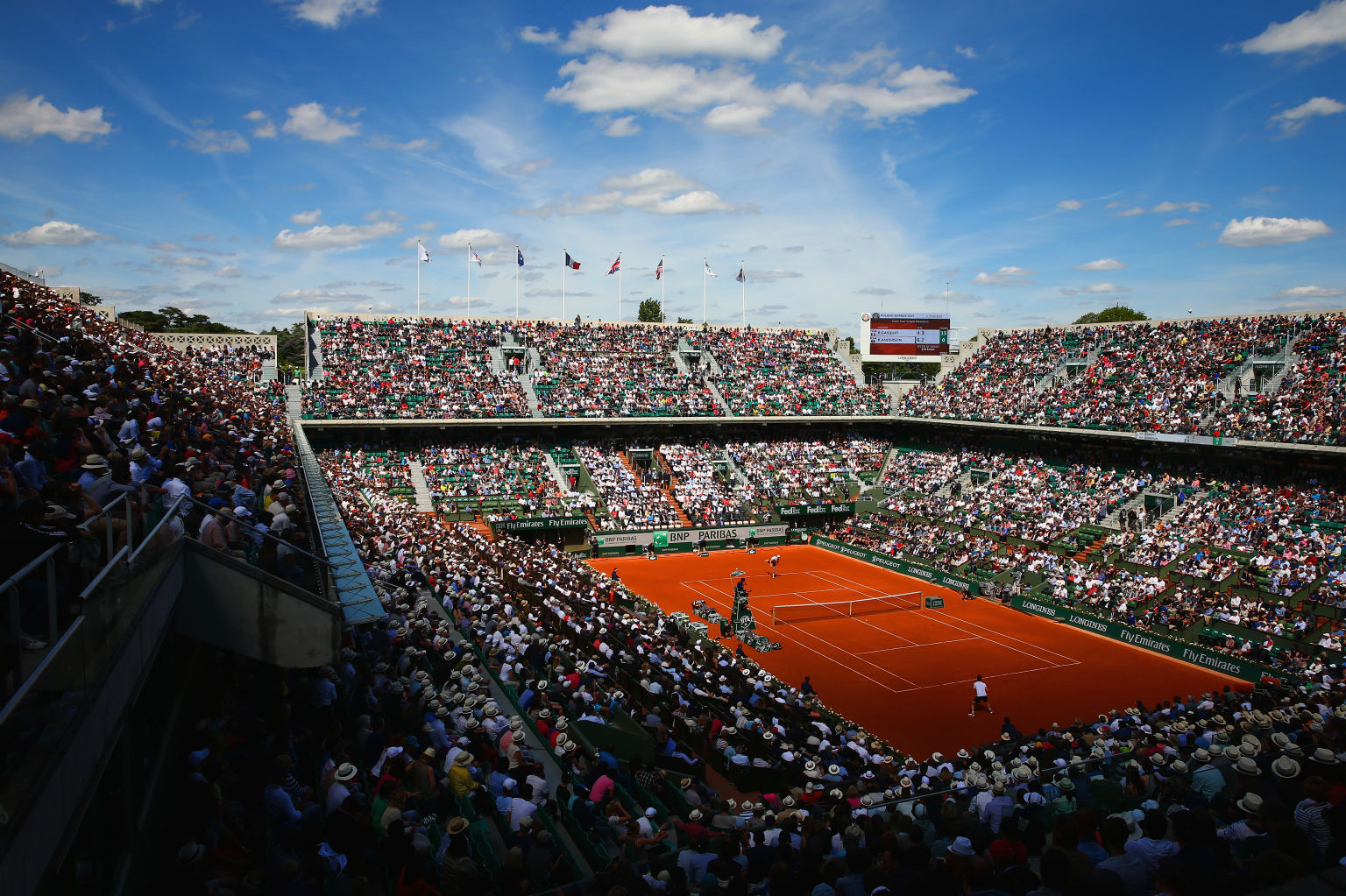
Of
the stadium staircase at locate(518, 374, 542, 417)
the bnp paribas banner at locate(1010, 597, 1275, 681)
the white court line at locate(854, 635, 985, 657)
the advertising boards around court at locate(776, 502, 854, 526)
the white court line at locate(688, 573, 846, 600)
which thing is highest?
the stadium staircase at locate(518, 374, 542, 417)

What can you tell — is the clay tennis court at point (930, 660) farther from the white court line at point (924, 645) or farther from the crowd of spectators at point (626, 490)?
the crowd of spectators at point (626, 490)

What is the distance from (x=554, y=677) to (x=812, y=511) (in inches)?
1455

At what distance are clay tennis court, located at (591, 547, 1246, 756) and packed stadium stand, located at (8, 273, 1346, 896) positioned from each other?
0.73 meters

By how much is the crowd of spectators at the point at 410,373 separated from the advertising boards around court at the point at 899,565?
68.7ft

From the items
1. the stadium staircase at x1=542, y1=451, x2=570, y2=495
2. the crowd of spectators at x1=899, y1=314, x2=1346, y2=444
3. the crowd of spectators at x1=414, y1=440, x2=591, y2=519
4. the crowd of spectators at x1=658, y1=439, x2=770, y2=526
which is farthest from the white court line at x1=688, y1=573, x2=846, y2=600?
the crowd of spectators at x1=899, y1=314, x2=1346, y2=444

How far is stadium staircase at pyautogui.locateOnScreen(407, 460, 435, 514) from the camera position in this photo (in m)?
45.0

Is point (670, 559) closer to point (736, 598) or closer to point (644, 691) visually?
point (736, 598)

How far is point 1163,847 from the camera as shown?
601 cm

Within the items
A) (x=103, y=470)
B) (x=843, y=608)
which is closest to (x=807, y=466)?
(x=843, y=608)

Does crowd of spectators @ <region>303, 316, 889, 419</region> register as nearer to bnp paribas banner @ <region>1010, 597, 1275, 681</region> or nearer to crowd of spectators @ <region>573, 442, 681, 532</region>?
crowd of spectators @ <region>573, 442, 681, 532</region>

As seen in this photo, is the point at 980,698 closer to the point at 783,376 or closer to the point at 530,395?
the point at 530,395

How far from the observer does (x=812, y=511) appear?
52.2 meters

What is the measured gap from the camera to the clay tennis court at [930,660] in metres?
24.0

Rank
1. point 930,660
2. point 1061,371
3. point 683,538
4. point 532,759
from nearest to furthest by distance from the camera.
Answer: point 532,759, point 930,660, point 683,538, point 1061,371
